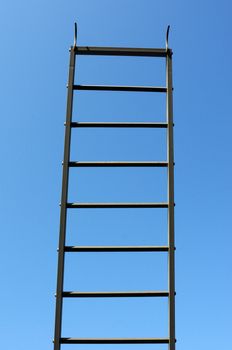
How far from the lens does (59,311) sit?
5.25 meters

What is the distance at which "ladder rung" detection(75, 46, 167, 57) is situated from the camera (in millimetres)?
6230

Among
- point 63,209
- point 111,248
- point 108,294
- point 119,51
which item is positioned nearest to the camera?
point 108,294

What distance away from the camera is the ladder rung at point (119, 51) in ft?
20.4

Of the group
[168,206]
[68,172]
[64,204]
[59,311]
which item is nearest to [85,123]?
[68,172]

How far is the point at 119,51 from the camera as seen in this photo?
628 centimetres

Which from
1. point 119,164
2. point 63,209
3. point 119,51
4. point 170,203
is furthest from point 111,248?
point 119,51

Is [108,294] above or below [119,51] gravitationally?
below

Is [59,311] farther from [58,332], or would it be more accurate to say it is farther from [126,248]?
[126,248]

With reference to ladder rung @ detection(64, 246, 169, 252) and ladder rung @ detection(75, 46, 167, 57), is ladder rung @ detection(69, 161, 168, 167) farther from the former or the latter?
ladder rung @ detection(75, 46, 167, 57)

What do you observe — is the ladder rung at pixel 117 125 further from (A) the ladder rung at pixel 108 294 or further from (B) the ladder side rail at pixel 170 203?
(A) the ladder rung at pixel 108 294

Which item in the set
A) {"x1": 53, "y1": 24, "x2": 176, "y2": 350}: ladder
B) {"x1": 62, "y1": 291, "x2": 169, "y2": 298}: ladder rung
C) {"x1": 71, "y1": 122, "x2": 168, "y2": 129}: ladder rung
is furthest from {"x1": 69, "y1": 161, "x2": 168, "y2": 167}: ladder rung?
{"x1": 62, "y1": 291, "x2": 169, "y2": 298}: ladder rung

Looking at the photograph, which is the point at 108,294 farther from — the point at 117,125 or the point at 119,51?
the point at 119,51

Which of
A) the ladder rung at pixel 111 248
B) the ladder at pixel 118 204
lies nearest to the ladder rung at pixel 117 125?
the ladder at pixel 118 204

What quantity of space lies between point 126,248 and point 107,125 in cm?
159
